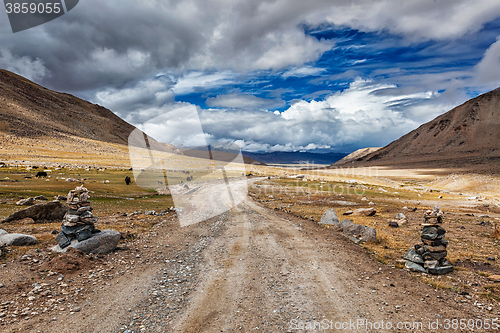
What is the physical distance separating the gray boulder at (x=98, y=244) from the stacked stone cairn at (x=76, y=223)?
0.28 meters

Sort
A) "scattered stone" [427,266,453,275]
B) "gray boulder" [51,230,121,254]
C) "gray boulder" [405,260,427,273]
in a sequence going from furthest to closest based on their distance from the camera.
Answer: "gray boulder" [51,230,121,254], "gray boulder" [405,260,427,273], "scattered stone" [427,266,453,275]

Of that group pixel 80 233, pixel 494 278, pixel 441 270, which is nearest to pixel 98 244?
pixel 80 233

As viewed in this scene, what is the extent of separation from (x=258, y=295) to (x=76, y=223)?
1182 centimetres

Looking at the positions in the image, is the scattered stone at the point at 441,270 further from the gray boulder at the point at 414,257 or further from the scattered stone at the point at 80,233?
the scattered stone at the point at 80,233

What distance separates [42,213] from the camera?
21.9m

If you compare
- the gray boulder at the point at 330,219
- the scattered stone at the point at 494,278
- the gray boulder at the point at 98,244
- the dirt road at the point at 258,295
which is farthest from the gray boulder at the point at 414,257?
the gray boulder at the point at 98,244

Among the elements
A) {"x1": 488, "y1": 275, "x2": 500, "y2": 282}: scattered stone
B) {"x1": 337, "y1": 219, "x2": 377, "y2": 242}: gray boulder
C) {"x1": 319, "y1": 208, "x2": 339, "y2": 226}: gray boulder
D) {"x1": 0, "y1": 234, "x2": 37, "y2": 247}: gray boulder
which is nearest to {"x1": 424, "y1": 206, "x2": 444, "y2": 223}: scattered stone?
{"x1": 488, "y1": 275, "x2": 500, "y2": 282}: scattered stone

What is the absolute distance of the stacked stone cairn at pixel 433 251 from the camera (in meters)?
13.4

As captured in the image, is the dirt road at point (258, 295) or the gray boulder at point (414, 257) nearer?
the dirt road at point (258, 295)

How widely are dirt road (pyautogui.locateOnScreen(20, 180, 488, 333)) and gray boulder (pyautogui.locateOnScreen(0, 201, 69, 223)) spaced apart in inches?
428

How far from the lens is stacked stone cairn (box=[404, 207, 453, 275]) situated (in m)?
13.4

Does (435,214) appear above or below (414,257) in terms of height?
above

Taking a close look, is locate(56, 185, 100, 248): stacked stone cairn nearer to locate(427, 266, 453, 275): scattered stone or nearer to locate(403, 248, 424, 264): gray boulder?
locate(403, 248, 424, 264): gray boulder

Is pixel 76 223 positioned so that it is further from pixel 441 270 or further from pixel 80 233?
pixel 441 270
